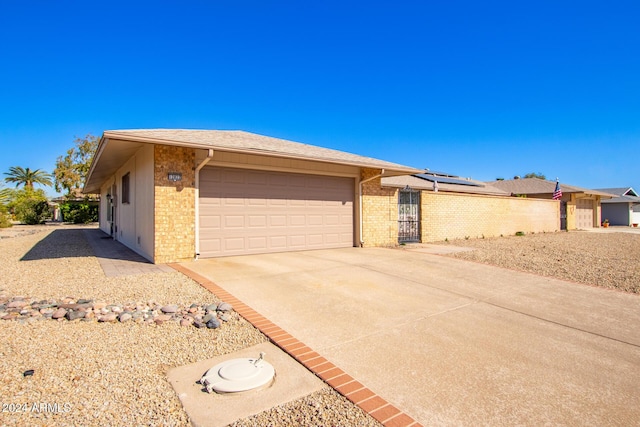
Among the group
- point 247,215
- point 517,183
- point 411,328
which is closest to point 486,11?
point 247,215

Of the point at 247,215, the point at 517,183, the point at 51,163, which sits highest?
the point at 51,163

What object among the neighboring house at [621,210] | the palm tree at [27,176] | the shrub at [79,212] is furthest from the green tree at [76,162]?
the neighboring house at [621,210]

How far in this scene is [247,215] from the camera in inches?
354

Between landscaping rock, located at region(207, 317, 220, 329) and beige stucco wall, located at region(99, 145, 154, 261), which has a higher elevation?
beige stucco wall, located at region(99, 145, 154, 261)

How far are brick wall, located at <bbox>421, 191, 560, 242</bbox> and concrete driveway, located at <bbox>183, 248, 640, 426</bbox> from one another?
6.79m

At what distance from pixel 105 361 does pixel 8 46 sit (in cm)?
1470

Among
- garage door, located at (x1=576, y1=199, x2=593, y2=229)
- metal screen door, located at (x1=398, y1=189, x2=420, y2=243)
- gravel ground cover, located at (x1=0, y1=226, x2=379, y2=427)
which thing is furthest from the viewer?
garage door, located at (x1=576, y1=199, x2=593, y2=229)

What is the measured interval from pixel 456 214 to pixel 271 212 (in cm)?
922

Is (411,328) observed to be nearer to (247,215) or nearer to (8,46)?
(247,215)

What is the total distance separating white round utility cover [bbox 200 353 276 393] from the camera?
2455mm

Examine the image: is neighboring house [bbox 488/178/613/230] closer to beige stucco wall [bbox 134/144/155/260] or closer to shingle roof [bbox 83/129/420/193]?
shingle roof [bbox 83/129/420/193]

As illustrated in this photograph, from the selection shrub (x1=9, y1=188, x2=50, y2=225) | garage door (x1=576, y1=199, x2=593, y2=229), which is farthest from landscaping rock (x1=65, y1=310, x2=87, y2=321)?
garage door (x1=576, y1=199, x2=593, y2=229)

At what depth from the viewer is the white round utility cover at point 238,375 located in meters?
2.46

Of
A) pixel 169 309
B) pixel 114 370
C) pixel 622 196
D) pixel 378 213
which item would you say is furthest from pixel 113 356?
pixel 622 196
